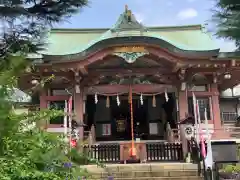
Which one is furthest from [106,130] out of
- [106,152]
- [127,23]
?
[127,23]

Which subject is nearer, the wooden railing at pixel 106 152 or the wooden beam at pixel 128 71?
the wooden railing at pixel 106 152

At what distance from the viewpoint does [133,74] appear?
12.8 m

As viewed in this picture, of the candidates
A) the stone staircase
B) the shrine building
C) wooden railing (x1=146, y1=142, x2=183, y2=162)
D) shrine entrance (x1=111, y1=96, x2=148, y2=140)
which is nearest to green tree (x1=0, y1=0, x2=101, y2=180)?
the stone staircase

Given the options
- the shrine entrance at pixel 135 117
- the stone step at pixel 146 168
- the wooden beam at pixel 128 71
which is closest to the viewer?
the stone step at pixel 146 168

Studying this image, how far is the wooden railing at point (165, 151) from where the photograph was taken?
11.4 metres

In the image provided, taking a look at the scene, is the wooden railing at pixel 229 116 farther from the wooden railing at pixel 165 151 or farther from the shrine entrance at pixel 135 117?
the wooden railing at pixel 165 151

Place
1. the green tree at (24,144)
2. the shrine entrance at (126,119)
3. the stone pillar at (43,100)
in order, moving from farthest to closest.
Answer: the shrine entrance at (126,119) → the stone pillar at (43,100) → the green tree at (24,144)

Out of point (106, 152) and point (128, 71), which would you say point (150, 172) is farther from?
point (128, 71)

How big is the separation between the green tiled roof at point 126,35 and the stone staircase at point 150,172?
4.47 metres

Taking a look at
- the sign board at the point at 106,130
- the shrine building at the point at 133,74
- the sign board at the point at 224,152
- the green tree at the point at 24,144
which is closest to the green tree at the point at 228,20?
the green tree at the point at 24,144

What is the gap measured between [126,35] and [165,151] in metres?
4.14

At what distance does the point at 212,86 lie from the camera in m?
13.1

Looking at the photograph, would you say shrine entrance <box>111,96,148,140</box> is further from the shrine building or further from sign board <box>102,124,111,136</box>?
sign board <box>102,124,111,136</box>

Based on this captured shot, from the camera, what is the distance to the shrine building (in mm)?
11906
